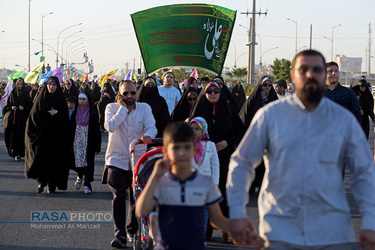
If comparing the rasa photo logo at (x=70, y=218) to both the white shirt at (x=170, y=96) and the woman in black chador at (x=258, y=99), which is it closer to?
the woman in black chador at (x=258, y=99)

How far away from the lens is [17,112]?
52.2 ft

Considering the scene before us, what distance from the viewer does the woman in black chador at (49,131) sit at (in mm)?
10953

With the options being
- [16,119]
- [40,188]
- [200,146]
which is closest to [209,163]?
[200,146]

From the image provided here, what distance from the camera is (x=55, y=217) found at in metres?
8.66

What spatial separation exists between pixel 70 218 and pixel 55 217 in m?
0.19

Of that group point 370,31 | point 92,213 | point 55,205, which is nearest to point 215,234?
point 92,213

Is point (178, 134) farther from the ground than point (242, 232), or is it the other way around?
point (178, 134)

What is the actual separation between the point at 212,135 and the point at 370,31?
366 feet

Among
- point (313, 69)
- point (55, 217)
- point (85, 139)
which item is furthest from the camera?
point (85, 139)

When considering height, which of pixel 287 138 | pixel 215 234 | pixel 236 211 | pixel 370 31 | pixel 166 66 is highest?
pixel 370 31

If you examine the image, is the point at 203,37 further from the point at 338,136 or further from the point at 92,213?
the point at 338,136

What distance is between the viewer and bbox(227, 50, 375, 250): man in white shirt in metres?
3.55

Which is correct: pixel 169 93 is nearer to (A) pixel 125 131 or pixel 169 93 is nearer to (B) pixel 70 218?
(B) pixel 70 218

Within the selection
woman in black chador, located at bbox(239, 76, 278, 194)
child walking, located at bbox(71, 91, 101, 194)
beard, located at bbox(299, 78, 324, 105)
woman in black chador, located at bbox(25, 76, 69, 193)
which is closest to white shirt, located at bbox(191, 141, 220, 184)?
beard, located at bbox(299, 78, 324, 105)
